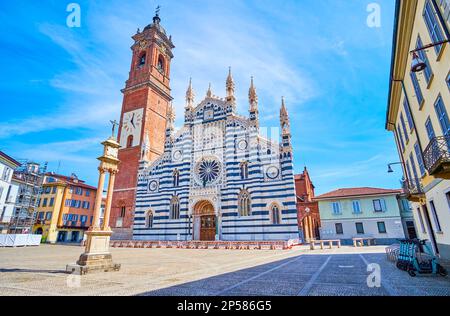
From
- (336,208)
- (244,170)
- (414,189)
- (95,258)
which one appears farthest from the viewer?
(336,208)

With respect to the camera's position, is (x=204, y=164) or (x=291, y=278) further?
(x=204, y=164)

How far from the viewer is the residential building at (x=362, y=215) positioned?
27250mm

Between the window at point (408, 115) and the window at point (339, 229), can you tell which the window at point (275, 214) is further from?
the window at point (408, 115)

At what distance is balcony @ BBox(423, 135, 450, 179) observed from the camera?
7531 mm

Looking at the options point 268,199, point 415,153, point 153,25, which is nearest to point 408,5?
point 415,153

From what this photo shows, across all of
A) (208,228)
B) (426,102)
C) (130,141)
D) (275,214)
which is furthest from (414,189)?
(130,141)

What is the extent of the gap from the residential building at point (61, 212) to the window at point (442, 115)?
1991 inches

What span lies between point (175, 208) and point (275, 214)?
42.5 feet

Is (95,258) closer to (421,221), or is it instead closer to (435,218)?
(435,218)

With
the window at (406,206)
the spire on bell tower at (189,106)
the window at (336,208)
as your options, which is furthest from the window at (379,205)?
the spire on bell tower at (189,106)

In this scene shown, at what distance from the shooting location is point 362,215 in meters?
28.6

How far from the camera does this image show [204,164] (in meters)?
31.0

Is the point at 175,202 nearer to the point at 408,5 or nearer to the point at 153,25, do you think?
the point at 408,5
